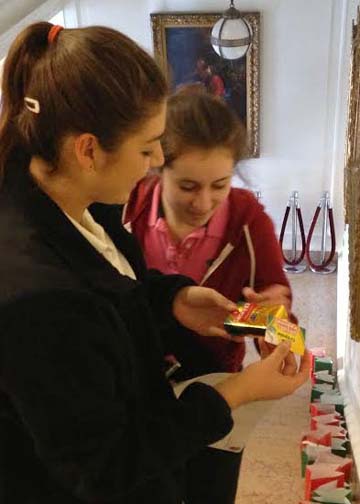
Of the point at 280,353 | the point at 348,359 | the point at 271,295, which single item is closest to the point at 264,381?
the point at 280,353

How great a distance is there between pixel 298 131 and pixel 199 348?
8.14 feet

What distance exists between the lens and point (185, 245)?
1.51 meters

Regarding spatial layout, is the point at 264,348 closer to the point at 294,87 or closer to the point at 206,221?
the point at 206,221

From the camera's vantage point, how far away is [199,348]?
1.43 m

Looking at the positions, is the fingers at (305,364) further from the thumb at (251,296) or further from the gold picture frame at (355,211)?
the gold picture frame at (355,211)

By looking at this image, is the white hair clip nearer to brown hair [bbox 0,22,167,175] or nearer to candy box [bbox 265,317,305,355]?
brown hair [bbox 0,22,167,175]

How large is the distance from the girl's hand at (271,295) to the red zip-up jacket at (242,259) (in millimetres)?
22

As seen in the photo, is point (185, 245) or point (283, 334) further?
point (185, 245)

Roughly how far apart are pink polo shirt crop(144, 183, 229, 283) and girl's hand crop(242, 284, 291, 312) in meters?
0.14

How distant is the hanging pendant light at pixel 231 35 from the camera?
3.18m

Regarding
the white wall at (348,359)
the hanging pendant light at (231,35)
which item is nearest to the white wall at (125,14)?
the hanging pendant light at (231,35)

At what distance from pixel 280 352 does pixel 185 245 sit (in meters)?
0.46

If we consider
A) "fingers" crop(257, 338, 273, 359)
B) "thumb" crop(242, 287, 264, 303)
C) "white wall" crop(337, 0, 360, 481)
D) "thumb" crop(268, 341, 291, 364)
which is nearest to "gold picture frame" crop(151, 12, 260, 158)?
"white wall" crop(337, 0, 360, 481)

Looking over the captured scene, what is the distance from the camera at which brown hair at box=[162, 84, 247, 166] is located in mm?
1373
